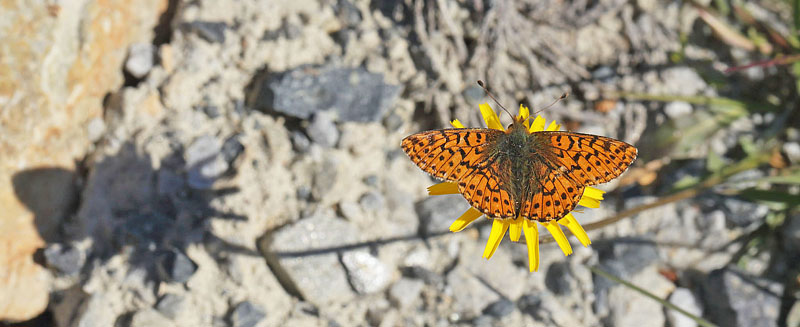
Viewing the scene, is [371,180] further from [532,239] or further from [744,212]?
[744,212]

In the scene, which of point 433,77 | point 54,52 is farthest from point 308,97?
point 54,52

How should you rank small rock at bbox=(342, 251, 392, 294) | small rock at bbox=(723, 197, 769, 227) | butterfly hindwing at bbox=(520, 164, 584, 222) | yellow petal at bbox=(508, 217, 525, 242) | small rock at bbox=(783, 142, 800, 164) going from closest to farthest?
butterfly hindwing at bbox=(520, 164, 584, 222)
yellow petal at bbox=(508, 217, 525, 242)
small rock at bbox=(342, 251, 392, 294)
small rock at bbox=(723, 197, 769, 227)
small rock at bbox=(783, 142, 800, 164)

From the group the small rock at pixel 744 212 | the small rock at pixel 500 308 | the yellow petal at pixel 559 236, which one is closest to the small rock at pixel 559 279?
the small rock at pixel 500 308

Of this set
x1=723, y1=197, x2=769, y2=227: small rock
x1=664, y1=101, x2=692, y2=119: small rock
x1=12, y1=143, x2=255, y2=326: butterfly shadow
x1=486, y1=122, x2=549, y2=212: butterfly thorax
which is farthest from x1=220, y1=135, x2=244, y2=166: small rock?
x1=723, y1=197, x2=769, y2=227: small rock

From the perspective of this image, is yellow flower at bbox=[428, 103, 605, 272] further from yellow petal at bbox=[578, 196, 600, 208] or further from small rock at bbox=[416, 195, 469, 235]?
small rock at bbox=[416, 195, 469, 235]

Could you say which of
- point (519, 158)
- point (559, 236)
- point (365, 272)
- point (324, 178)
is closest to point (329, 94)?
point (324, 178)

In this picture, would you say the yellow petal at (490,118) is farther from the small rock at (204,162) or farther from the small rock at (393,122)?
the small rock at (204,162)
